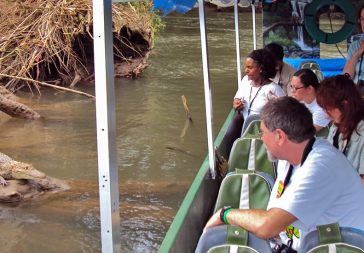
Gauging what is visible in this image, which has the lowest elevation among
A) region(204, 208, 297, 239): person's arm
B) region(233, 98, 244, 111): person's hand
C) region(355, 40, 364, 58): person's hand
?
region(204, 208, 297, 239): person's arm

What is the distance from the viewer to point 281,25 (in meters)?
9.30

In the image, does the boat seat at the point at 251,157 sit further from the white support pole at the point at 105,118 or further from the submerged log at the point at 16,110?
the submerged log at the point at 16,110

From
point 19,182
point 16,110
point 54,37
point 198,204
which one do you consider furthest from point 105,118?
point 54,37

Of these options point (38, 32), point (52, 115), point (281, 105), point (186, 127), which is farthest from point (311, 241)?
point (38, 32)

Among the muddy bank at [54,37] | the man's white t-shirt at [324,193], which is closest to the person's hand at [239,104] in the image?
the man's white t-shirt at [324,193]

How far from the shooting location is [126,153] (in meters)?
9.06

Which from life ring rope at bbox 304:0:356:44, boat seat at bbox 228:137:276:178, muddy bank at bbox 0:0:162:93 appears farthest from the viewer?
muddy bank at bbox 0:0:162:93

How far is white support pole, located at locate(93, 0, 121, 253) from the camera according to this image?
6.86 ft

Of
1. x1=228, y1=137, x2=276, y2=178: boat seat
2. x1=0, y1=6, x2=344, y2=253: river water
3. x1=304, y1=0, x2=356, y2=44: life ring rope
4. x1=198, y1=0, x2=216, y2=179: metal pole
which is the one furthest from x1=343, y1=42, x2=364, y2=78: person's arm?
x1=304, y1=0, x2=356, y2=44: life ring rope

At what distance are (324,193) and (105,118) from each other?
2.81ft

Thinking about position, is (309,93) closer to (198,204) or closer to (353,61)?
(198,204)

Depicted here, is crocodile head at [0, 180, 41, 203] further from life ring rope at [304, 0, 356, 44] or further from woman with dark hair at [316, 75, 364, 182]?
woman with dark hair at [316, 75, 364, 182]

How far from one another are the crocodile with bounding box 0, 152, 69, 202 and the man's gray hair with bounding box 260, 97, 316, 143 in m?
5.12

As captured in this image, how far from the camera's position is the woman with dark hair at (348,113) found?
296 centimetres
